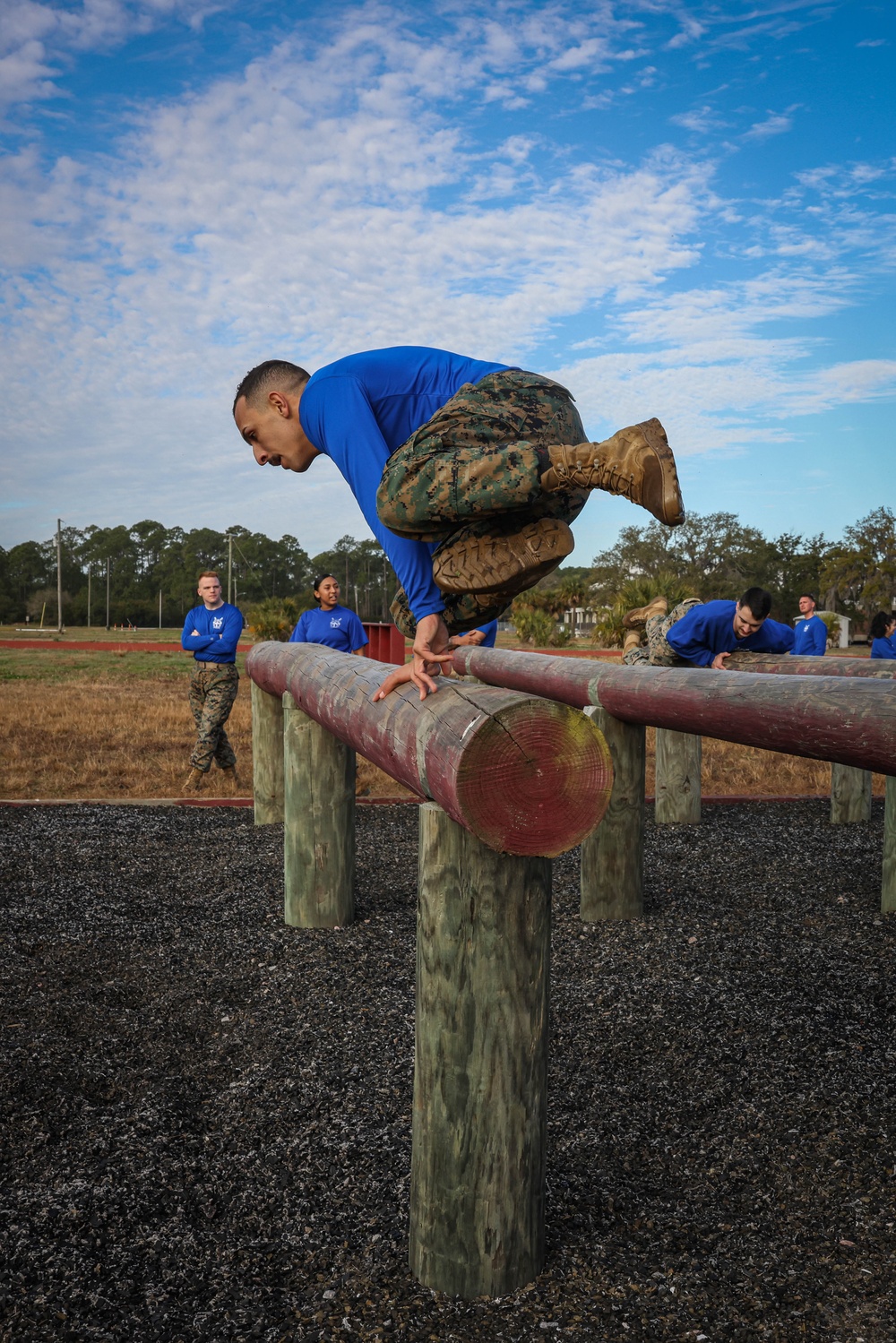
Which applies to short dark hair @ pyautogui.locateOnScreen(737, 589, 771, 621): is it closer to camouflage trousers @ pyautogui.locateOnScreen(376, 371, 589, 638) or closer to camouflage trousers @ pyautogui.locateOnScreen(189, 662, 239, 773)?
camouflage trousers @ pyautogui.locateOnScreen(376, 371, 589, 638)

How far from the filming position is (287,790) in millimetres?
4609

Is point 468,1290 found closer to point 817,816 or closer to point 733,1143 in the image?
point 733,1143

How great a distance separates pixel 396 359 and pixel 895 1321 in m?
2.79

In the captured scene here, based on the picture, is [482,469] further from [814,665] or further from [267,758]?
[267,758]

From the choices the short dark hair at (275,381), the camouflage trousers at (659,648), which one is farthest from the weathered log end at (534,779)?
the camouflage trousers at (659,648)

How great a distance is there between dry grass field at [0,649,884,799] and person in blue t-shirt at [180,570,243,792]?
0.38 metres

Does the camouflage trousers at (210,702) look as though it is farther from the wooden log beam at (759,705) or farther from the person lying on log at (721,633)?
the wooden log beam at (759,705)

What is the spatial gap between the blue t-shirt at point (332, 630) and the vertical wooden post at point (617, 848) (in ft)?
13.3

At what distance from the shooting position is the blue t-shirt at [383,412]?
2.72 m

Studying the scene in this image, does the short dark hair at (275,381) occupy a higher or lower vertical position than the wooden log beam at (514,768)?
higher

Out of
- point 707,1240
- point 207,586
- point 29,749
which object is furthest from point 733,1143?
point 29,749

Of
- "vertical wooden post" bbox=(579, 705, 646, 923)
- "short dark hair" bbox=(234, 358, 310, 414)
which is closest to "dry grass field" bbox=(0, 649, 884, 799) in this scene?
"vertical wooden post" bbox=(579, 705, 646, 923)

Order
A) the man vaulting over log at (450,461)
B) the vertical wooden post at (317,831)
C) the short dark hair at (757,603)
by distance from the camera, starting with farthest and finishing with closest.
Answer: the short dark hair at (757,603) < the vertical wooden post at (317,831) < the man vaulting over log at (450,461)

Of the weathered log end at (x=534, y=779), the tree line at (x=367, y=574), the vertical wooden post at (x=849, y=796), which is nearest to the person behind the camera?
the weathered log end at (x=534, y=779)
